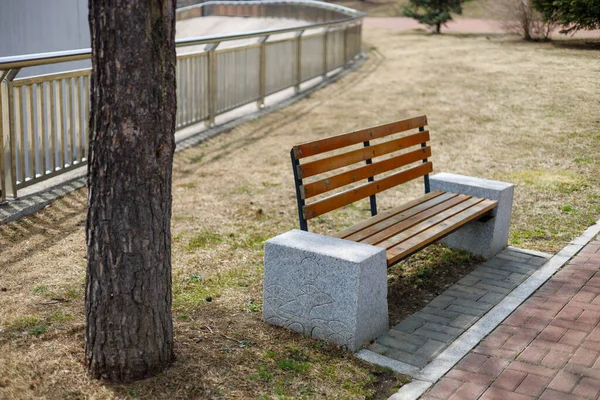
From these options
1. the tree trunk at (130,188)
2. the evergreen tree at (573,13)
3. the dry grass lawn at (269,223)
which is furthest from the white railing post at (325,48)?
the tree trunk at (130,188)

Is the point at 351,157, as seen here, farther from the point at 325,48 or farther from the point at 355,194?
the point at 325,48

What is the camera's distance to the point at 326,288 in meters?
4.72

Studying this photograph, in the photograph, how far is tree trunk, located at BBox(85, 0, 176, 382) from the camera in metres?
3.89

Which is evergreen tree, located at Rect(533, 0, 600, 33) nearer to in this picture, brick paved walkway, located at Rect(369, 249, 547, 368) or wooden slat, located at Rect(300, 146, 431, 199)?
wooden slat, located at Rect(300, 146, 431, 199)

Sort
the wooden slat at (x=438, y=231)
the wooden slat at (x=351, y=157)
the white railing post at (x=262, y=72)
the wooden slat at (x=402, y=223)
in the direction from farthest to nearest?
the white railing post at (x=262, y=72) → the wooden slat at (x=402, y=223) → the wooden slat at (x=351, y=157) → the wooden slat at (x=438, y=231)

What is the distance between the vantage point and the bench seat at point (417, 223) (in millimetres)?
5281

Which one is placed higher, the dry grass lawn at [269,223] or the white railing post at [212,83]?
the white railing post at [212,83]

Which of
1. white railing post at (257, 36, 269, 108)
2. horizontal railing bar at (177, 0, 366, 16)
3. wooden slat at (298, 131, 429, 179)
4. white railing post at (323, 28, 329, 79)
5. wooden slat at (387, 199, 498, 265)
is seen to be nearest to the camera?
wooden slat at (387, 199, 498, 265)

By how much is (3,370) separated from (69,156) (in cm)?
419

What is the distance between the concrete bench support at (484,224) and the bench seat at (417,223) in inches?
3.5

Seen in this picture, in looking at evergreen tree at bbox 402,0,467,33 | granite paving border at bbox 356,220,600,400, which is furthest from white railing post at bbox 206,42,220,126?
evergreen tree at bbox 402,0,467,33

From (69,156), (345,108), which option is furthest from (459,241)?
(345,108)

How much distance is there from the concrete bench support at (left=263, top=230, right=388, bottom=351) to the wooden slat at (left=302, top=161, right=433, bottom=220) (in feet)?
0.86

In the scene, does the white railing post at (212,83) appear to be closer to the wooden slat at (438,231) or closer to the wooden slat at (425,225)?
the wooden slat at (425,225)
